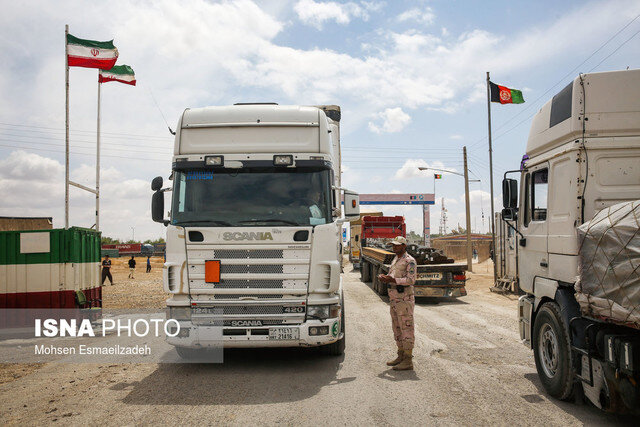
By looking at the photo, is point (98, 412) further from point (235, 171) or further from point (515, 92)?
point (515, 92)

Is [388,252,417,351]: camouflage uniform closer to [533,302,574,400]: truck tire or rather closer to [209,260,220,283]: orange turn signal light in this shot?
[533,302,574,400]: truck tire

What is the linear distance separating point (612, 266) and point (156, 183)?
5612mm

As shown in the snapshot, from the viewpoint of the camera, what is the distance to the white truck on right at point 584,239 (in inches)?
155

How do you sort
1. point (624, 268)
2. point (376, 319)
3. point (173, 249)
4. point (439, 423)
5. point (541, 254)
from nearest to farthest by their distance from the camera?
point (624, 268), point (439, 423), point (541, 254), point (173, 249), point (376, 319)

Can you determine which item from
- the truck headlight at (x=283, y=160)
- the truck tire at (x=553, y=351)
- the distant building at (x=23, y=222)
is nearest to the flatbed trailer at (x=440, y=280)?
the truck tire at (x=553, y=351)

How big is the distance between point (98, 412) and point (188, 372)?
1656mm

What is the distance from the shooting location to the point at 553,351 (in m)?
5.22

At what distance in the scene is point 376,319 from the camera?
11.0 meters

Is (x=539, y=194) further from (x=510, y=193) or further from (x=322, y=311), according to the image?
(x=322, y=311)

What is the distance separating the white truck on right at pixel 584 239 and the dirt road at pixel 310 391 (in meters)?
0.61

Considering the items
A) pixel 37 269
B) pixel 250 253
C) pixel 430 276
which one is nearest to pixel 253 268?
pixel 250 253

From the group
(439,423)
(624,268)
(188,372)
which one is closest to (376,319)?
(188,372)

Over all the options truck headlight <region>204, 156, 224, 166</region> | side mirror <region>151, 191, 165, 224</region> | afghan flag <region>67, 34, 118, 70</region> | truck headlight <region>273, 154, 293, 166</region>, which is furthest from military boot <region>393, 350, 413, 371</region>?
afghan flag <region>67, 34, 118, 70</region>

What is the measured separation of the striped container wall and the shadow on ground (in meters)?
4.30
